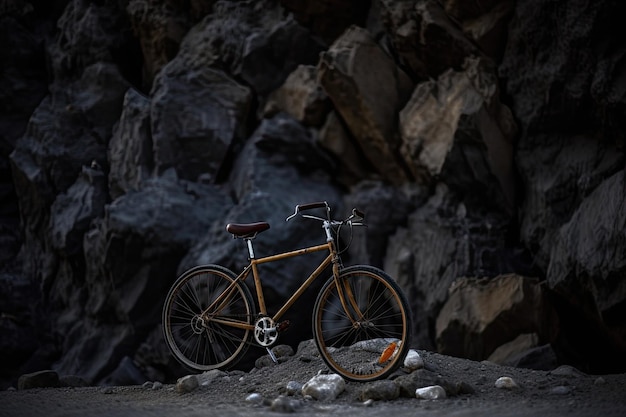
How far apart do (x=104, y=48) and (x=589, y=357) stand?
1046 centimetres

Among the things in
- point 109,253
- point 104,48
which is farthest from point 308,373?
point 104,48

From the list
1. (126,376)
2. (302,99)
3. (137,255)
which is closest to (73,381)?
(126,376)

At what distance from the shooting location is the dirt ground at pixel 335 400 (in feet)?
13.0

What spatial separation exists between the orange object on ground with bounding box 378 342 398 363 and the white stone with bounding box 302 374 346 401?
0.36 m

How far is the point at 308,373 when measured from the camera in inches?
196

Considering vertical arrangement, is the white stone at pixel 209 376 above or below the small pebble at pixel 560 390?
above

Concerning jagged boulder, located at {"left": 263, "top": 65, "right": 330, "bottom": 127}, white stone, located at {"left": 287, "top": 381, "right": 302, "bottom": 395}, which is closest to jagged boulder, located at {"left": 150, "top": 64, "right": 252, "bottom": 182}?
jagged boulder, located at {"left": 263, "top": 65, "right": 330, "bottom": 127}

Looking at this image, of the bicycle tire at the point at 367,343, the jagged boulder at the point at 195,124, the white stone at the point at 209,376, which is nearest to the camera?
the bicycle tire at the point at 367,343

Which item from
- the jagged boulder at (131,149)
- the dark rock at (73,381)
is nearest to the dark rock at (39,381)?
the dark rock at (73,381)

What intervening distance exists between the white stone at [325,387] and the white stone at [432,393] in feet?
1.90

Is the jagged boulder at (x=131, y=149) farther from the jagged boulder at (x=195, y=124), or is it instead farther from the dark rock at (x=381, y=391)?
the dark rock at (x=381, y=391)

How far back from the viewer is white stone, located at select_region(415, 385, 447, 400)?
4.29 metres

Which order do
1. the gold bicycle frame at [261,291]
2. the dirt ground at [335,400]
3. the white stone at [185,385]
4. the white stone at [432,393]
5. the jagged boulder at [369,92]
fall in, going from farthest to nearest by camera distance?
the jagged boulder at [369,92]
the white stone at [185,385]
the gold bicycle frame at [261,291]
the white stone at [432,393]
the dirt ground at [335,400]

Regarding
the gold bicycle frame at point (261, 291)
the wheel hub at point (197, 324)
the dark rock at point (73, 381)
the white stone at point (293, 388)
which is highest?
the gold bicycle frame at point (261, 291)
